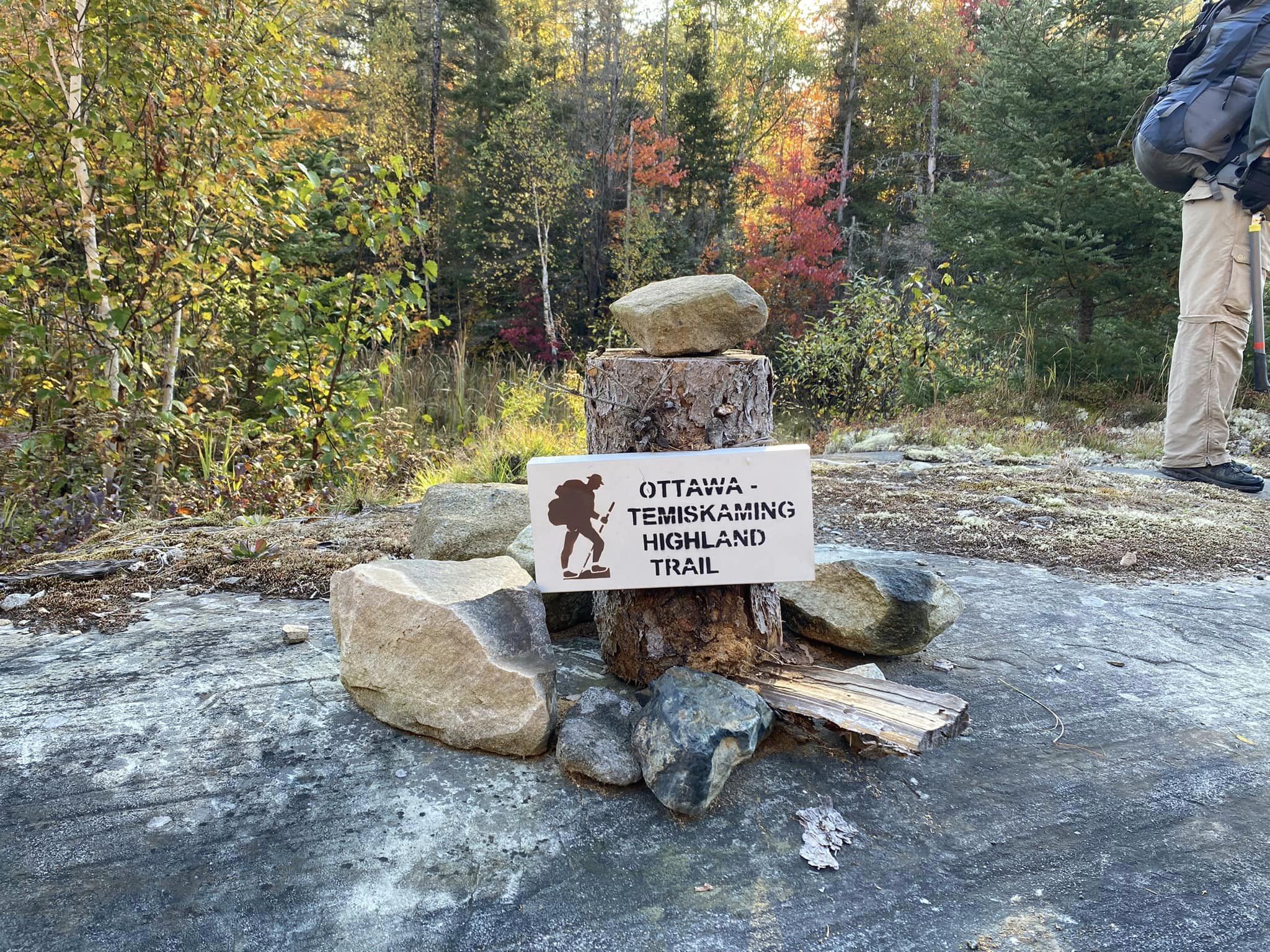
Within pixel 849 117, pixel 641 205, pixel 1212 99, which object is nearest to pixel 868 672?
pixel 1212 99

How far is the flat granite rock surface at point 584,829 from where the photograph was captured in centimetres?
107

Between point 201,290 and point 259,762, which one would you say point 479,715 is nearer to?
point 259,762

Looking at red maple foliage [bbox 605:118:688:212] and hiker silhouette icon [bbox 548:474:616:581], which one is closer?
hiker silhouette icon [bbox 548:474:616:581]

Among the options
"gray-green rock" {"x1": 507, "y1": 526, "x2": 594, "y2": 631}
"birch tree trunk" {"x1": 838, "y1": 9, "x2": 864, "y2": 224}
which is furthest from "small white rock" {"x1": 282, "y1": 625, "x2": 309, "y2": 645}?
"birch tree trunk" {"x1": 838, "y1": 9, "x2": 864, "y2": 224}

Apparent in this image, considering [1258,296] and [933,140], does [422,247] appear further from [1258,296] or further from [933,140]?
[933,140]

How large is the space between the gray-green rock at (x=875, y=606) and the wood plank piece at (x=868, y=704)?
0.23m

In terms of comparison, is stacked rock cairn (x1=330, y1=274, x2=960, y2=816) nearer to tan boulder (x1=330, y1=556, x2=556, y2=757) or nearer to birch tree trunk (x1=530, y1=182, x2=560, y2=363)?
tan boulder (x1=330, y1=556, x2=556, y2=757)

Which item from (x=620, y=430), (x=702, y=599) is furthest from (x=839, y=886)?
(x=620, y=430)

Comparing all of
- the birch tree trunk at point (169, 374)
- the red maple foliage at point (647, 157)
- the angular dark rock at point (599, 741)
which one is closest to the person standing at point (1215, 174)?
the angular dark rock at point (599, 741)

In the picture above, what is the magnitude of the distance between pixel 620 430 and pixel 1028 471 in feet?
11.2

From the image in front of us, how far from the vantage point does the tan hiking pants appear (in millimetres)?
3184

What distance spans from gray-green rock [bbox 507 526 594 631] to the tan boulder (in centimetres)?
36

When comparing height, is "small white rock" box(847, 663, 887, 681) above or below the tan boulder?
below

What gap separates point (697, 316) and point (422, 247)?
7.64 metres
